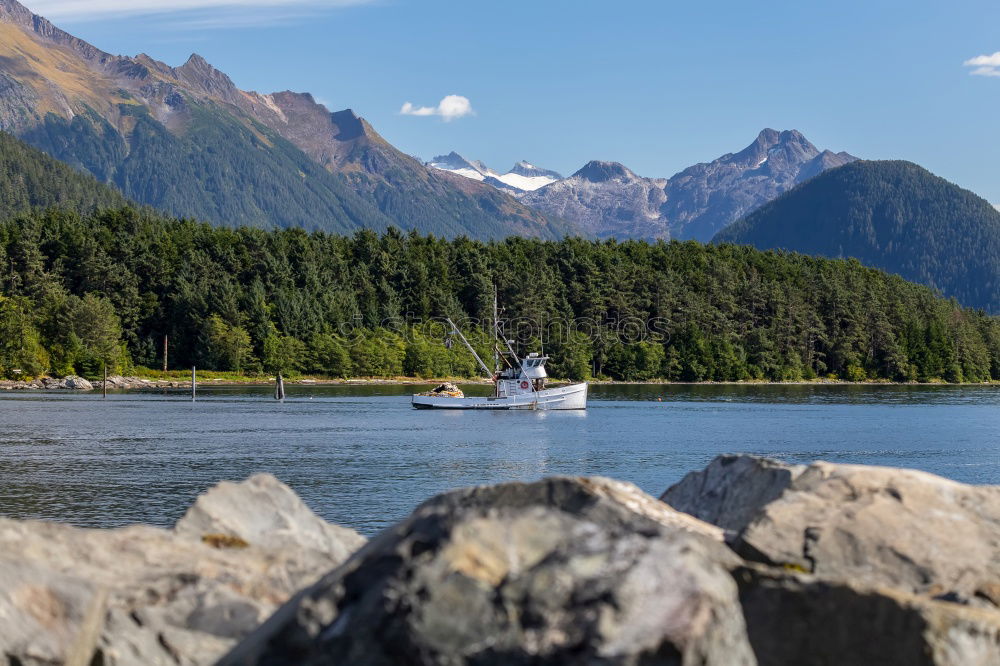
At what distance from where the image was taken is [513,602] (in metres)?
7.79

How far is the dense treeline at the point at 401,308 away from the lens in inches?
5758

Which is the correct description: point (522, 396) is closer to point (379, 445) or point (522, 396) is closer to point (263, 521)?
point (379, 445)

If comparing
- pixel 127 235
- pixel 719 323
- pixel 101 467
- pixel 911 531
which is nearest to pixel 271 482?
pixel 911 531

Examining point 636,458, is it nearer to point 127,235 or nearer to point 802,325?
point 127,235

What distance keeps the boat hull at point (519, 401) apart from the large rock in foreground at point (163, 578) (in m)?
79.6

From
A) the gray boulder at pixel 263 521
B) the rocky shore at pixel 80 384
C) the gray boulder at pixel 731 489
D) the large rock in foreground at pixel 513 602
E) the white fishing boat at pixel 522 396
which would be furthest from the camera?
the rocky shore at pixel 80 384

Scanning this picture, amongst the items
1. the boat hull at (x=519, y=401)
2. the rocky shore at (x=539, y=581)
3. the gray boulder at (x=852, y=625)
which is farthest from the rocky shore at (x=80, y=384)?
the gray boulder at (x=852, y=625)

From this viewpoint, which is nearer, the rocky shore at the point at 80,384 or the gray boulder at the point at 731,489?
the gray boulder at the point at 731,489

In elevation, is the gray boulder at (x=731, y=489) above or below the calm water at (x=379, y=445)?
above

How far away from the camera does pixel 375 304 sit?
166 m

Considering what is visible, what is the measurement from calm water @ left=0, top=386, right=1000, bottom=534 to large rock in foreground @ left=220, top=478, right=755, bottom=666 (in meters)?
20.1

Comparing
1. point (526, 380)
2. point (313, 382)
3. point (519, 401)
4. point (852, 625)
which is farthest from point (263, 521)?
point (313, 382)

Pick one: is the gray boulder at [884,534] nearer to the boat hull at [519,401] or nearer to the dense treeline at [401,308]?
the boat hull at [519,401]

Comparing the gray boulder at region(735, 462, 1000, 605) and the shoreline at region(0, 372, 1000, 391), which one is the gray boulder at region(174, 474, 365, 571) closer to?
the gray boulder at region(735, 462, 1000, 605)
